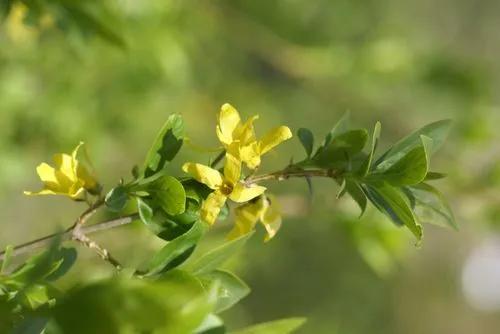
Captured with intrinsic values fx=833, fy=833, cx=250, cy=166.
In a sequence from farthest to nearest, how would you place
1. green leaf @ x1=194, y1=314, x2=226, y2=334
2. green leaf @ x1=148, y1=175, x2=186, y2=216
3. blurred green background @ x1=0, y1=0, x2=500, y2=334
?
blurred green background @ x1=0, y1=0, x2=500, y2=334 → green leaf @ x1=148, y1=175, x2=186, y2=216 → green leaf @ x1=194, y1=314, x2=226, y2=334

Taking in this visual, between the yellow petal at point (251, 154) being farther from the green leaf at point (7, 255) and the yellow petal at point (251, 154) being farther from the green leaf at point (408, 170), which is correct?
the green leaf at point (7, 255)

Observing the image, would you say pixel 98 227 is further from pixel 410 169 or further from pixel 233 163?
pixel 410 169

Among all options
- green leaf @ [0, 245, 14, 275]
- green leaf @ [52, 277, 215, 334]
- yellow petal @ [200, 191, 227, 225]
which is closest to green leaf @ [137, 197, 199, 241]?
yellow petal @ [200, 191, 227, 225]

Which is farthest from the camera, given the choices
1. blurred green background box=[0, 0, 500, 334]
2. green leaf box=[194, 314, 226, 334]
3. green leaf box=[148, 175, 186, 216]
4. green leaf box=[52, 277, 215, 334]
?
blurred green background box=[0, 0, 500, 334]

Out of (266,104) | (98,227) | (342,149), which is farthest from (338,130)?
(266,104)

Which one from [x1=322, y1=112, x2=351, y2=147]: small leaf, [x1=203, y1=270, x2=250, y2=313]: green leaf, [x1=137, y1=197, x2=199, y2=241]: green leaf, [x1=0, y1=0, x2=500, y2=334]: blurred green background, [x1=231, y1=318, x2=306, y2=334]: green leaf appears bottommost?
[x1=0, y1=0, x2=500, y2=334]: blurred green background

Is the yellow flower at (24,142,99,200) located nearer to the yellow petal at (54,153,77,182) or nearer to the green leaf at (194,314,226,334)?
the yellow petal at (54,153,77,182)

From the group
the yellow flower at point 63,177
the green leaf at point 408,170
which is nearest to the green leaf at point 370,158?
the green leaf at point 408,170
